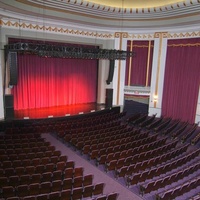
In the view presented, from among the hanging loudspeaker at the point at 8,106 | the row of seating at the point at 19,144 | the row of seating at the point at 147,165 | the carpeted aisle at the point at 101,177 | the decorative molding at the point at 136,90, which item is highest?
the decorative molding at the point at 136,90

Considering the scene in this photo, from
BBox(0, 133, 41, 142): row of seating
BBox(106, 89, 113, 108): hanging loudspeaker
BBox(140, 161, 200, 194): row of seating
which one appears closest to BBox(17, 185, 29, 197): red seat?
BBox(140, 161, 200, 194): row of seating

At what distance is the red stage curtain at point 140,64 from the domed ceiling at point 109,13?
4.15 feet

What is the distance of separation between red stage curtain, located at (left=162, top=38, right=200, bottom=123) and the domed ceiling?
4.68 feet

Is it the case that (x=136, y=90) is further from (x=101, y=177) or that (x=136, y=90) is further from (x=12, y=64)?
(x=101, y=177)

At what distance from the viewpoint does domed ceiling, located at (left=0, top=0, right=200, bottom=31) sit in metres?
10.9

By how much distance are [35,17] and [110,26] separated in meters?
5.13

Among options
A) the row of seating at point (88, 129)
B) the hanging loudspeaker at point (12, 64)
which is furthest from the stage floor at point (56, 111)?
the row of seating at point (88, 129)

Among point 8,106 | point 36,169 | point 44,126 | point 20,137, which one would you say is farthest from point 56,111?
point 36,169

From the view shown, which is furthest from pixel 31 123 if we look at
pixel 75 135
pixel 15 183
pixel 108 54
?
pixel 15 183

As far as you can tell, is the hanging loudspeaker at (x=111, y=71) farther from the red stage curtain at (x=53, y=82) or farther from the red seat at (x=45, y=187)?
the red seat at (x=45, y=187)

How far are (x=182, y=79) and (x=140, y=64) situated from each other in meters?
3.21

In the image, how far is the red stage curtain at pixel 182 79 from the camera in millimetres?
13867

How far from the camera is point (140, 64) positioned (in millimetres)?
16297

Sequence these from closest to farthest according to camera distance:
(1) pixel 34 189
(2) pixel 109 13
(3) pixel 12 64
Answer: (1) pixel 34 189
(3) pixel 12 64
(2) pixel 109 13
